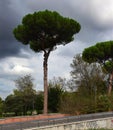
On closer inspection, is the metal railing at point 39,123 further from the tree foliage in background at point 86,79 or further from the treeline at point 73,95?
the tree foliage in background at point 86,79

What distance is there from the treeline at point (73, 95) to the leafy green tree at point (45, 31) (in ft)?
14.9

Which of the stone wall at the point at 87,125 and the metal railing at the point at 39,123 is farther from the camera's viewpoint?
the stone wall at the point at 87,125

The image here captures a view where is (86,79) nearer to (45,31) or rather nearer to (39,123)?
(45,31)

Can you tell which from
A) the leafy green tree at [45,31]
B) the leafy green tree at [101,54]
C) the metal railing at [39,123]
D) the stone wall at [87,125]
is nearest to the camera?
the metal railing at [39,123]

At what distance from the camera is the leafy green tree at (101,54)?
54.0 m

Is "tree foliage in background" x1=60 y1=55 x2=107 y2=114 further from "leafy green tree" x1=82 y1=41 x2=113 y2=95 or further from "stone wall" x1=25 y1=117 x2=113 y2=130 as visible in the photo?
"stone wall" x1=25 y1=117 x2=113 y2=130

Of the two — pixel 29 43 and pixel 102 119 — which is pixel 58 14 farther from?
pixel 102 119

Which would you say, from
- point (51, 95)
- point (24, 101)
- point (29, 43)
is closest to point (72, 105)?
point (29, 43)

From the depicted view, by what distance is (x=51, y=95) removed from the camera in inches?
2675

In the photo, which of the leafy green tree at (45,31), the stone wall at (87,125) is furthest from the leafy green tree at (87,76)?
the stone wall at (87,125)

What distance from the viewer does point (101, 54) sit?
53812 mm

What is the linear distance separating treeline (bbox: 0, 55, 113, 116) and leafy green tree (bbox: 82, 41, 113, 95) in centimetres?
124

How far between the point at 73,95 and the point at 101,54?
31.8 ft

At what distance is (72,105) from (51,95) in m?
26.2
